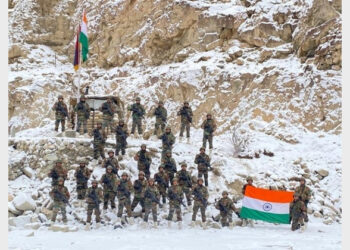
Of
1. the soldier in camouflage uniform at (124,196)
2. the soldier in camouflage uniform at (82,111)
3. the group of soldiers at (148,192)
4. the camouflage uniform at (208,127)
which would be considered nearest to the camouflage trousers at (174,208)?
the group of soldiers at (148,192)

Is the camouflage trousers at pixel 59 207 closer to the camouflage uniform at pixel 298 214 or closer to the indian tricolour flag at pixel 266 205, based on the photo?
the indian tricolour flag at pixel 266 205

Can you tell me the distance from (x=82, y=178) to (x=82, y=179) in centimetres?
3

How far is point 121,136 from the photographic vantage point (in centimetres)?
1520

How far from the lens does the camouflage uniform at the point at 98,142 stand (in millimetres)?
15008

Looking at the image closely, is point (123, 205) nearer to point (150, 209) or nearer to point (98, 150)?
point (150, 209)

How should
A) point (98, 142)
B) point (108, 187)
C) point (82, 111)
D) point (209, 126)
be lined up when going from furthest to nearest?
point (82, 111)
point (209, 126)
point (98, 142)
point (108, 187)

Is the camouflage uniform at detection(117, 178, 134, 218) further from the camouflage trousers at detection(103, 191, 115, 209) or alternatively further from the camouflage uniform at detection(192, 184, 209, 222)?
the camouflage uniform at detection(192, 184, 209, 222)

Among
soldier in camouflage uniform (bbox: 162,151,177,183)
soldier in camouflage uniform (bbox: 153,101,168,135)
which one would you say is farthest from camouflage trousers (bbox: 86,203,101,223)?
soldier in camouflage uniform (bbox: 153,101,168,135)

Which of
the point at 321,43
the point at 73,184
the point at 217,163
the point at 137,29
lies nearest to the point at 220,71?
the point at 321,43

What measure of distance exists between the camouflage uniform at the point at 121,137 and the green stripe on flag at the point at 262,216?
15.8 feet

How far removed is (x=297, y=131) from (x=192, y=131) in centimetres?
587

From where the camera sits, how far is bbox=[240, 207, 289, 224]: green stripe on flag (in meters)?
13.4

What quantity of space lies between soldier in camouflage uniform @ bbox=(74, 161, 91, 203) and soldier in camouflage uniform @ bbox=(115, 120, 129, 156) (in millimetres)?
1958

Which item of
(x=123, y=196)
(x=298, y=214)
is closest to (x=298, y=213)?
(x=298, y=214)
